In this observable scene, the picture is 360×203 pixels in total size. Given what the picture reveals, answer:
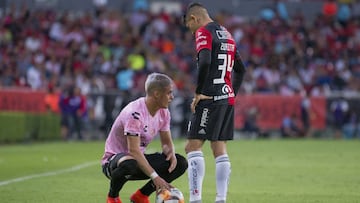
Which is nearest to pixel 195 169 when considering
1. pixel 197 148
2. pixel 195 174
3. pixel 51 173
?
pixel 195 174

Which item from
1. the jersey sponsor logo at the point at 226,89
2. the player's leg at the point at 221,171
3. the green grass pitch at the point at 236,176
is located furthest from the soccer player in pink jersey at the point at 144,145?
the green grass pitch at the point at 236,176

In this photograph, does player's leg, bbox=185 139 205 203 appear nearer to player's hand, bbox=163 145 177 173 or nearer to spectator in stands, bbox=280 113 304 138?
player's hand, bbox=163 145 177 173

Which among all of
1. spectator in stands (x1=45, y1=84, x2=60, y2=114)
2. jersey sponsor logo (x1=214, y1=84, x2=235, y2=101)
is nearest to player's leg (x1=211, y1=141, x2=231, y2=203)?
jersey sponsor logo (x1=214, y1=84, x2=235, y2=101)

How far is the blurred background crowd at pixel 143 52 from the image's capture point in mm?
31516

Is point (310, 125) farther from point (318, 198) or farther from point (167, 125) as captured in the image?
point (167, 125)

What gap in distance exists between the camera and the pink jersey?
9906mm

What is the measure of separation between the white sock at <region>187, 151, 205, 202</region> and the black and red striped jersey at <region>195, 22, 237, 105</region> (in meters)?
0.65

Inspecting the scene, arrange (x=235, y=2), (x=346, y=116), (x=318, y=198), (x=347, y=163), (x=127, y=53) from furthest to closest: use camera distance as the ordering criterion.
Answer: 1. (x=235, y=2)
2. (x=127, y=53)
3. (x=346, y=116)
4. (x=347, y=163)
5. (x=318, y=198)

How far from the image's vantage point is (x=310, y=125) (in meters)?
33.2

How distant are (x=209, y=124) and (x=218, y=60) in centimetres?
71

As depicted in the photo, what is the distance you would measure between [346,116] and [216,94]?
22.9 m

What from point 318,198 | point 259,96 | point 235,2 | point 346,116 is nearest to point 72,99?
point 259,96

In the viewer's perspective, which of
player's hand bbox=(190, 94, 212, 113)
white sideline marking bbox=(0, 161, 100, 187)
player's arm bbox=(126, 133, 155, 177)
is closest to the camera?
player's arm bbox=(126, 133, 155, 177)

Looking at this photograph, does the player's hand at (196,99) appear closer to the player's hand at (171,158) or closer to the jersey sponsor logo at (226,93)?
the jersey sponsor logo at (226,93)
